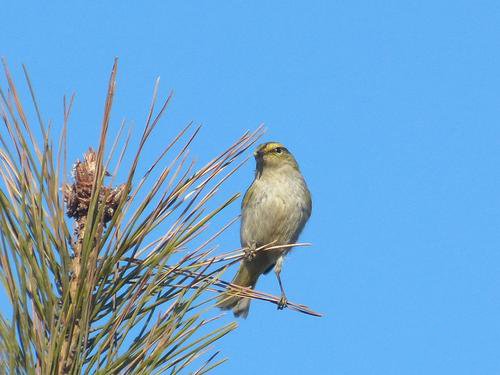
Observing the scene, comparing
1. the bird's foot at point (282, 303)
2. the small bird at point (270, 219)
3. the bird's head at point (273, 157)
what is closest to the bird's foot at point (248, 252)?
the bird's foot at point (282, 303)

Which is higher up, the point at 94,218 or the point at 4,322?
the point at 94,218

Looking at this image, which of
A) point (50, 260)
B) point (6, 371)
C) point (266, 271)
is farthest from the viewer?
point (266, 271)

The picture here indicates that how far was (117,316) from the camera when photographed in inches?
101

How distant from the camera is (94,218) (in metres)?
2.66

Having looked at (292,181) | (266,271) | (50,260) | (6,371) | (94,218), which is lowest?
(6,371)

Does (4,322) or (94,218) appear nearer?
(4,322)

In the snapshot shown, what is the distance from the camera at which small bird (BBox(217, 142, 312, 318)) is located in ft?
23.6

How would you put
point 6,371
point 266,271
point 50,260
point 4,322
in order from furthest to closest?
point 266,271 → point 50,260 → point 4,322 → point 6,371

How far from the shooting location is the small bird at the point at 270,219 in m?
7.21

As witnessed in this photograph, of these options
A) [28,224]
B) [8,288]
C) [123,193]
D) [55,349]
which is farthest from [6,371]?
[123,193]

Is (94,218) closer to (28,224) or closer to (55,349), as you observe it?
(28,224)

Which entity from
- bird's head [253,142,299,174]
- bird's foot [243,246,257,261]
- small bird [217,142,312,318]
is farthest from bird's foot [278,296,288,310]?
bird's head [253,142,299,174]

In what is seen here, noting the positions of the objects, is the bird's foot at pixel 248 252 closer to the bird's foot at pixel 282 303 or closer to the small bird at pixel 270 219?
the bird's foot at pixel 282 303

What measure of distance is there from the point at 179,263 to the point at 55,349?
58 cm
